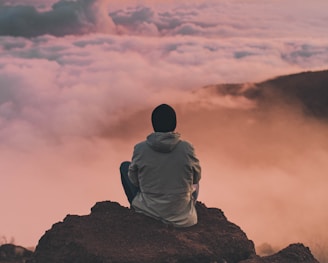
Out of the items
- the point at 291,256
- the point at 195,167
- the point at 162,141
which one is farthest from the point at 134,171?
the point at 291,256

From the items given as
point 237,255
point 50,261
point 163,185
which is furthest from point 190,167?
point 50,261

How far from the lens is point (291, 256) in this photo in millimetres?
10703

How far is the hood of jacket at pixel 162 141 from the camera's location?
33.8ft

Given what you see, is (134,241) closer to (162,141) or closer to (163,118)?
(162,141)

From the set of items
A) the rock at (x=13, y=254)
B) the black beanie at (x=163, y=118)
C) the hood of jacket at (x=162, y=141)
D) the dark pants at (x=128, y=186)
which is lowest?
the rock at (x=13, y=254)

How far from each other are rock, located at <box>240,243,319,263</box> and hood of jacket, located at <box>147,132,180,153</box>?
1.80 m

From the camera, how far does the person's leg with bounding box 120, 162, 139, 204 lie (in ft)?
35.5

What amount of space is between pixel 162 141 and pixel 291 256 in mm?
2331

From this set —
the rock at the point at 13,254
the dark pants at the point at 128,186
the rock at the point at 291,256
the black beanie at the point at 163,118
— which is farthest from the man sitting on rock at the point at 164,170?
the rock at the point at 13,254

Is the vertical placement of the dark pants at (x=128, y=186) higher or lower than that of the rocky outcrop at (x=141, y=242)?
higher

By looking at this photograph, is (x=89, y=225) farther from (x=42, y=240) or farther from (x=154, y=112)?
(x=154, y=112)

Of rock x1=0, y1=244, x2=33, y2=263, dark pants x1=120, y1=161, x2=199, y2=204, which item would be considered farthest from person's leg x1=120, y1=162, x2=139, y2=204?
rock x1=0, y1=244, x2=33, y2=263

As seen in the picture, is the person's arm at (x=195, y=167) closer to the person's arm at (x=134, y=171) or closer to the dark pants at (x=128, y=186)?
the dark pants at (x=128, y=186)

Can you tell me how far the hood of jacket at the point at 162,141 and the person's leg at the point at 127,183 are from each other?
0.67 m
